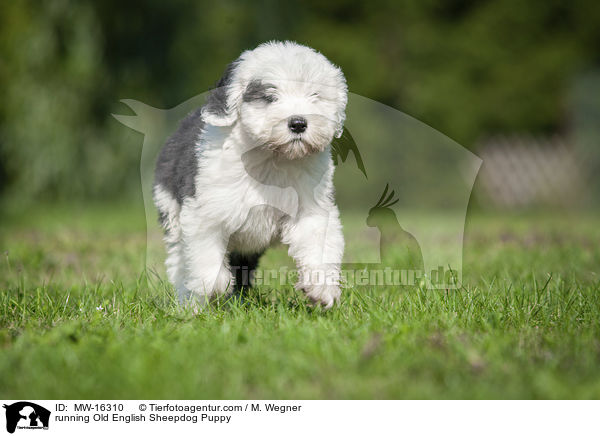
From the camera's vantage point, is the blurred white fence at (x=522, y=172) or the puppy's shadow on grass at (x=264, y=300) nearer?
the puppy's shadow on grass at (x=264, y=300)

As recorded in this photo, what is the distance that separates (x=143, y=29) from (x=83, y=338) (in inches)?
372

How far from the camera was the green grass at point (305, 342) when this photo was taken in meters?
2.35

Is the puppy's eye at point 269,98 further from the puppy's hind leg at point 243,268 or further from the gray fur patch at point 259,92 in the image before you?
the puppy's hind leg at point 243,268

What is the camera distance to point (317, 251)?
3516 mm

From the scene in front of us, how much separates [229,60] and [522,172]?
7.64 m

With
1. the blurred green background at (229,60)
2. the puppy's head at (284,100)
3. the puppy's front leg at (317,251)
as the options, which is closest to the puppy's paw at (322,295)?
the puppy's front leg at (317,251)

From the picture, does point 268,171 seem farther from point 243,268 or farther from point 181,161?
point 243,268

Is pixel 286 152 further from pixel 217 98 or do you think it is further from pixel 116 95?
pixel 116 95

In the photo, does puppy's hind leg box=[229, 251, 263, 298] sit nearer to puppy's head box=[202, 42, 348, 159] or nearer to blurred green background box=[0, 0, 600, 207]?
puppy's head box=[202, 42, 348, 159]

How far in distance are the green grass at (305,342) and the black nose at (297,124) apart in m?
0.97

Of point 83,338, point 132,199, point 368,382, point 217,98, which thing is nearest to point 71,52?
point 132,199

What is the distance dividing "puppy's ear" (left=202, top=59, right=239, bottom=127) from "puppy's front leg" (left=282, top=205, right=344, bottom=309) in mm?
692
